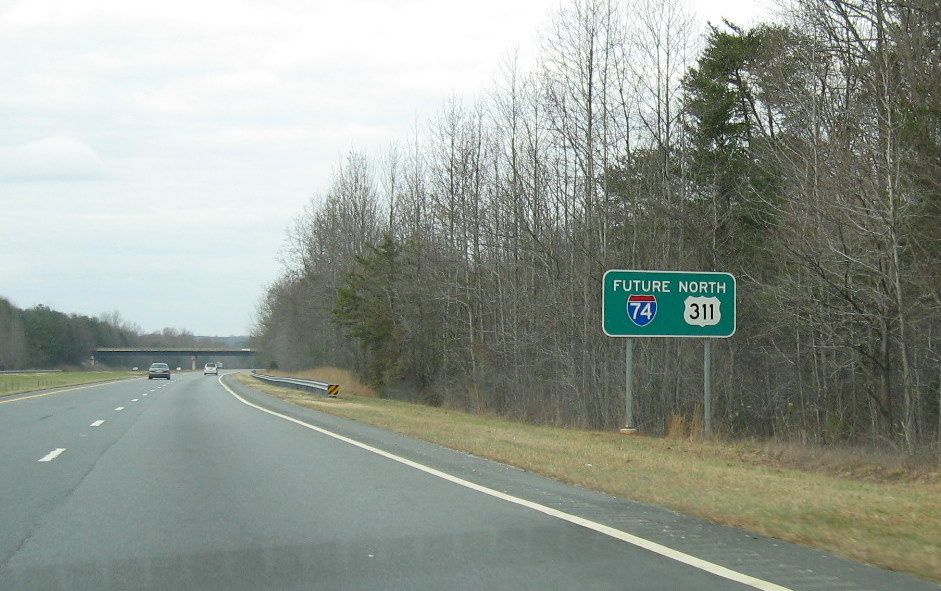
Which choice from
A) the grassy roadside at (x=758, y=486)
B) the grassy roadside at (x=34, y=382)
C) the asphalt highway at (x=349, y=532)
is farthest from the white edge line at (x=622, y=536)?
the grassy roadside at (x=34, y=382)

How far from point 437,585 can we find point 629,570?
5.03 feet

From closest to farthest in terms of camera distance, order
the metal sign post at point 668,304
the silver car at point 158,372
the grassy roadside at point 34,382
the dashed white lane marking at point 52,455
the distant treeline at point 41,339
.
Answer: the dashed white lane marking at point 52,455, the metal sign post at point 668,304, the grassy roadside at point 34,382, the silver car at point 158,372, the distant treeline at point 41,339

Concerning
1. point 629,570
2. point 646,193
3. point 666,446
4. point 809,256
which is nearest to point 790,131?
point 809,256

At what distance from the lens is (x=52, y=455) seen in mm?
15727

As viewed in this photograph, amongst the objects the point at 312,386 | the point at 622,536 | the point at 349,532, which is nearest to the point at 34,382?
the point at 312,386

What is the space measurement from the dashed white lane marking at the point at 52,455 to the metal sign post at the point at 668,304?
470 inches

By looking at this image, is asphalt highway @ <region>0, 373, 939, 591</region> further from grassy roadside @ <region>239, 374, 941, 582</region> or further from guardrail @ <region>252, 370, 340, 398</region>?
guardrail @ <region>252, 370, 340, 398</region>

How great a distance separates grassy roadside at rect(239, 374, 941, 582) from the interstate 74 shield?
283 centimetres

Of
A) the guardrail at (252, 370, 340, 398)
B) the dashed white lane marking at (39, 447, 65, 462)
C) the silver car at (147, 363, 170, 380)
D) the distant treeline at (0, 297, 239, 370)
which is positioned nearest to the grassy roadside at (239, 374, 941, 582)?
the dashed white lane marking at (39, 447, 65, 462)

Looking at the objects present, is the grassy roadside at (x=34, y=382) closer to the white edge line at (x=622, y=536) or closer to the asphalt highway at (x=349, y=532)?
the asphalt highway at (x=349, y=532)

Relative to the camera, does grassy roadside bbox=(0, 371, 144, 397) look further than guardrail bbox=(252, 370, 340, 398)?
Yes

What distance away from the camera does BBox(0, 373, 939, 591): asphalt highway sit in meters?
7.04

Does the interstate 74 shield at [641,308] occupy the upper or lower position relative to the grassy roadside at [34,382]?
upper

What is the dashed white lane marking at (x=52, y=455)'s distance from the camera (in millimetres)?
15117
